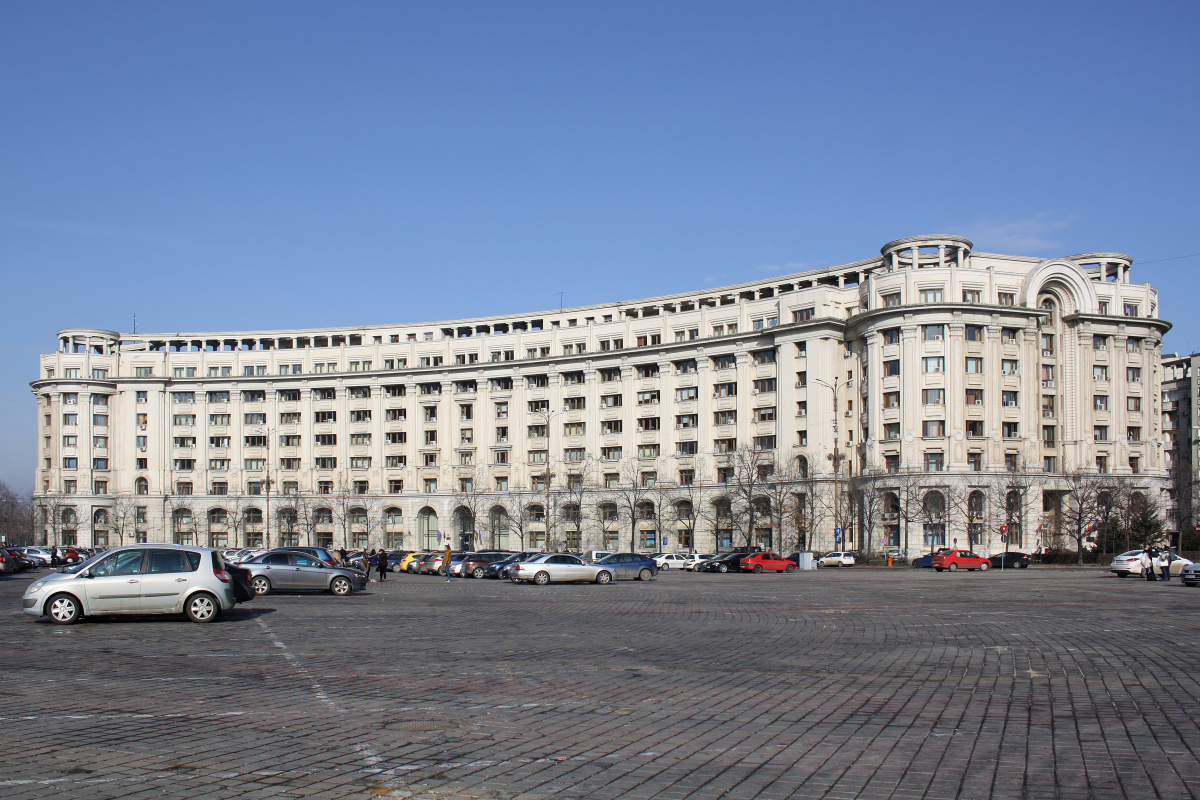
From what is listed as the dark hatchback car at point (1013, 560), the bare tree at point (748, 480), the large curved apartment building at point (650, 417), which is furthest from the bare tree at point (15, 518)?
the dark hatchback car at point (1013, 560)

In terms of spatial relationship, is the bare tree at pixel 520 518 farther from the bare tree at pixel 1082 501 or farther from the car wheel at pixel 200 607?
the car wheel at pixel 200 607

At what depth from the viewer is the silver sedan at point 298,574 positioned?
33944mm

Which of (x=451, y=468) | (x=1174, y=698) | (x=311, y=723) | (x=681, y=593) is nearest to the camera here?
(x=311, y=723)

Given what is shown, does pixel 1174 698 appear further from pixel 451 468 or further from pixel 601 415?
pixel 451 468

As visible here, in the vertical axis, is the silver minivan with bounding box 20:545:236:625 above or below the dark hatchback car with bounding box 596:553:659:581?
above

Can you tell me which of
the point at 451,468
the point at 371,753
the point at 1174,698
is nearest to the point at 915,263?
the point at 451,468

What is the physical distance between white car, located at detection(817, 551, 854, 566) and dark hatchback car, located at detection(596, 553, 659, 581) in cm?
2865

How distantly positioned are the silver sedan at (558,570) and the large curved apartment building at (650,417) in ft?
103

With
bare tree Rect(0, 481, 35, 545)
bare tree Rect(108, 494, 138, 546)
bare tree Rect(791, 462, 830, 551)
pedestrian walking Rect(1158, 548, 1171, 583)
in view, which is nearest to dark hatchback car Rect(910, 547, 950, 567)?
bare tree Rect(791, 462, 830, 551)

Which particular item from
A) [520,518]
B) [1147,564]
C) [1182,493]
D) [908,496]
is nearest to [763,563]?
[908,496]

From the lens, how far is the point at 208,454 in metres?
115

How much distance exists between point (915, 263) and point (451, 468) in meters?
51.9

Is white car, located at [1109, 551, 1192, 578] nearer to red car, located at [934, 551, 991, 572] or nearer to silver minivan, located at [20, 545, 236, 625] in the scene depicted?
red car, located at [934, 551, 991, 572]

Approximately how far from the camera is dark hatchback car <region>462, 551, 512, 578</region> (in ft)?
176
